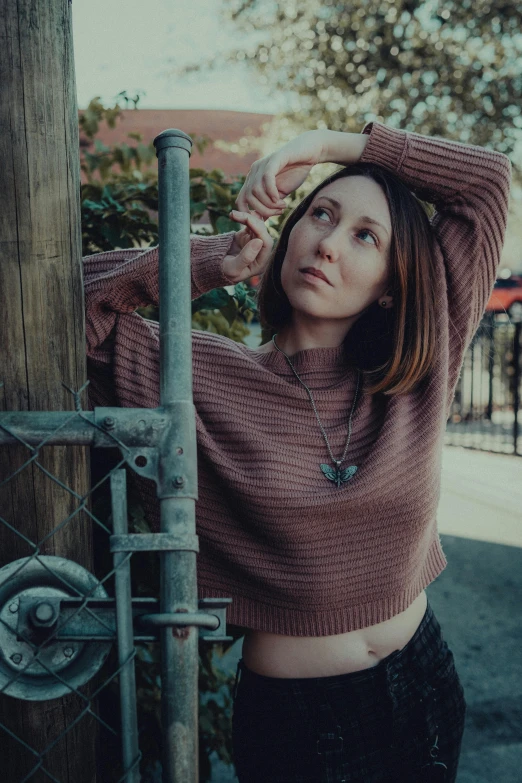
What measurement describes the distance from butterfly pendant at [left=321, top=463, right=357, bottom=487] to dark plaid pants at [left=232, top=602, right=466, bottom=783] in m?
0.44

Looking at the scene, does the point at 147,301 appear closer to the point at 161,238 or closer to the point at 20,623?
the point at 161,238

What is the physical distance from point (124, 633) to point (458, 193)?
1.46 m

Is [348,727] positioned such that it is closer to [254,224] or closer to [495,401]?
[254,224]

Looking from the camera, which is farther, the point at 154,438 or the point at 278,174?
the point at 278,174

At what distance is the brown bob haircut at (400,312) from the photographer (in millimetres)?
1792

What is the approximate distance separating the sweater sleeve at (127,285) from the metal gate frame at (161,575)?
1.83 ft

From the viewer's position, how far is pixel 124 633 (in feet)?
3.44

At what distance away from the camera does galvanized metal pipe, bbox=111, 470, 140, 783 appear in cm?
104

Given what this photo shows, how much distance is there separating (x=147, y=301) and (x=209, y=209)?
31.3 inches

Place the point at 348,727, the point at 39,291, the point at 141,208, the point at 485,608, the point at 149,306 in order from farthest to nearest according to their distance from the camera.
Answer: the point at 485,608
the point at 141,208
the point at 149,306
the point at 348,727
the point at 39,291

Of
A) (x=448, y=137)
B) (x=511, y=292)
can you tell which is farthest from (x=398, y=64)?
(x=511, y=292)

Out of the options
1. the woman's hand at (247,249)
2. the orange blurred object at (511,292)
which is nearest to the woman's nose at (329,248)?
the woman's hand at (247,249)

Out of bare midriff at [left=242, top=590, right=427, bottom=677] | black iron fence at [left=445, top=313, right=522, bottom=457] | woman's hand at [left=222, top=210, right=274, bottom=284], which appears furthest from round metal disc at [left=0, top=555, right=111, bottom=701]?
black iron fence at [left=445, top=313, right=522, bottom=457]

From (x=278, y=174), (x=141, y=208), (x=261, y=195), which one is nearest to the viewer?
(x=261, y=195)
